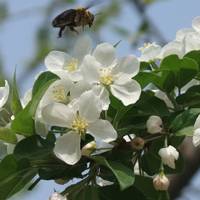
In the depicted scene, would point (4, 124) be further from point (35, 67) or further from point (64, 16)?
point (35, 67)

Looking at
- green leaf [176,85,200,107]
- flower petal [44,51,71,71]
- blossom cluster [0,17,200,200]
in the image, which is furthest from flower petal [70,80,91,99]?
green leaf [176,85,200,107]

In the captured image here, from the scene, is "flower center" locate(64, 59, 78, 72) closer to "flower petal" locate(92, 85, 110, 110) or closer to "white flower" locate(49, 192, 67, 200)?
"flower petal" locate(92, 85, 110, 110)

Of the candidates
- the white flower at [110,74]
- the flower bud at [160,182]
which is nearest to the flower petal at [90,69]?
the white flower at [110,74]

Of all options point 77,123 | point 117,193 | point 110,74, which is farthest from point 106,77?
point 117,193

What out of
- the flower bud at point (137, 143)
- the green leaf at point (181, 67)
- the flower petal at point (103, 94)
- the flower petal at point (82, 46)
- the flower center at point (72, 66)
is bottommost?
the flower bud at point (137, 143)

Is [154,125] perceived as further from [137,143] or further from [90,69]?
[90,69]

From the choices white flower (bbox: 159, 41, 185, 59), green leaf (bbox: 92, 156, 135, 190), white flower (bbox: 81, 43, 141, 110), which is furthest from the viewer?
white flower (bbox: 159, 41, 185, 59)

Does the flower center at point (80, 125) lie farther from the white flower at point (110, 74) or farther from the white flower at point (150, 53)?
the white flower at point (150, 53)
